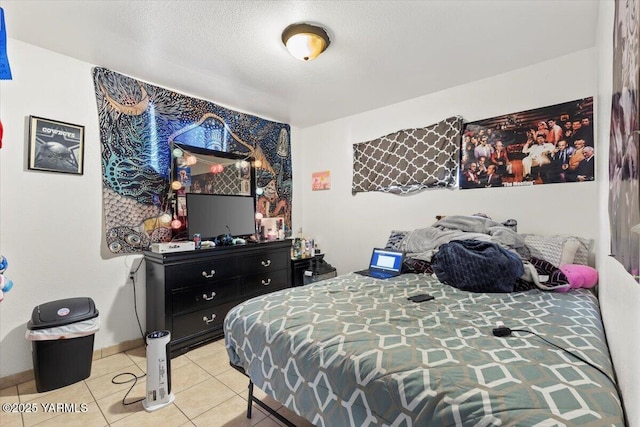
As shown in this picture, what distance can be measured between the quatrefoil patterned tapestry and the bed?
59.5 inches

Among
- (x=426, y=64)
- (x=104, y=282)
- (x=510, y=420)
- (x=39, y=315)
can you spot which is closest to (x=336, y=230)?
(x=426, y=64)

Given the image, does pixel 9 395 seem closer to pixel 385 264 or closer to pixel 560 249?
pixel 385 264

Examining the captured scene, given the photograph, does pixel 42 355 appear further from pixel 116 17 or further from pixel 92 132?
pixel 116 17

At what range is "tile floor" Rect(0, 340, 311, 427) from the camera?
5.66 ft

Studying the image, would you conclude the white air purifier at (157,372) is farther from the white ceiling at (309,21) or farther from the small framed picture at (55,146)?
the white ceiling at (309,21)

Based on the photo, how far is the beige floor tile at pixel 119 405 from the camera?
5.85 ft

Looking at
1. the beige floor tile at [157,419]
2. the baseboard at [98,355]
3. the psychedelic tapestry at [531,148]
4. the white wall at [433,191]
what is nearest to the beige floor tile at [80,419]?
the beige floor tile at [157,419]

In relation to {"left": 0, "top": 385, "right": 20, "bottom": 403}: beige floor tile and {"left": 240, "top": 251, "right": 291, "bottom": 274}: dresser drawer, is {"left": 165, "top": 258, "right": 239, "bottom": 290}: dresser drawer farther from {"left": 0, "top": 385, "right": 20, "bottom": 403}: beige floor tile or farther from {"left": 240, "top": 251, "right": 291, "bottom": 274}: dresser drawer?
{"left": 0, "top": 385, "right": 20, "bottom": 403}: beige floor tile

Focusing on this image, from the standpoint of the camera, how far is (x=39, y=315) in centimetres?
204

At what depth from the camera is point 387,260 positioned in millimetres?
2514

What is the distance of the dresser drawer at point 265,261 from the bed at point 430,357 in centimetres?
→ 137

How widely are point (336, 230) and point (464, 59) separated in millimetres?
2317

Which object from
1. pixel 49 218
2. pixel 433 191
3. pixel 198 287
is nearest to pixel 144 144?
pixel 49 218

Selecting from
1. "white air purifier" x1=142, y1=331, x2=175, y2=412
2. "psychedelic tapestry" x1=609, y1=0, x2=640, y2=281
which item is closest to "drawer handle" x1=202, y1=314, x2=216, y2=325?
"white air purifier" x1=142, y1=331, x2=175, y2=412
